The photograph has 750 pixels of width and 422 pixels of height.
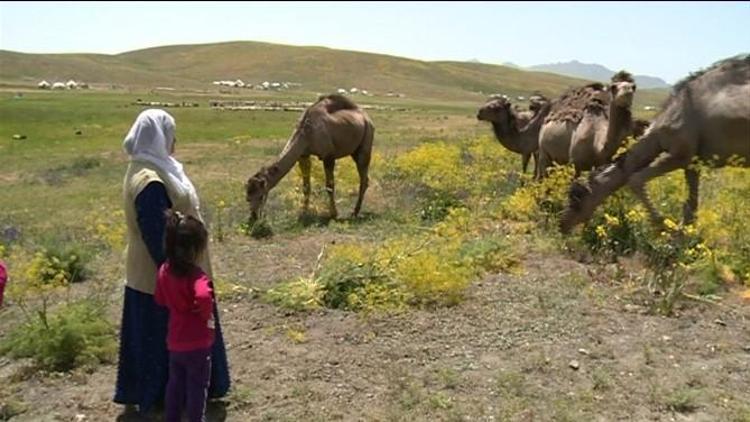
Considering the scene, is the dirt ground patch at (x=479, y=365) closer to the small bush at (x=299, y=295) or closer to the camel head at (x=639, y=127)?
the small bush at (x=299, y=295)

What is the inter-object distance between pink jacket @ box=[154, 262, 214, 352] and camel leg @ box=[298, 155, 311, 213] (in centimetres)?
869

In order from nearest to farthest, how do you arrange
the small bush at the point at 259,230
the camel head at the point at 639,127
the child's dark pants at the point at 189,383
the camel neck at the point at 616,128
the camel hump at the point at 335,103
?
the child's dark pants at the point at 189,383
the camel neck at the point at 616,128
the camel head at the point at 639,127
the small bush at the point at 259,230
the camel hump at the point at 335,103

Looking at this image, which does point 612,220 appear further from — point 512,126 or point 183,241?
point 512,126

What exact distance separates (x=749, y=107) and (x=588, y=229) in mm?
2203

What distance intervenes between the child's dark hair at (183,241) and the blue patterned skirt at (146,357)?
0.68 metres

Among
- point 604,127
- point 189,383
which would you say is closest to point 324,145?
point 604,127

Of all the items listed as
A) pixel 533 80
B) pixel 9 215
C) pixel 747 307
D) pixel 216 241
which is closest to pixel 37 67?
pixel 533 80

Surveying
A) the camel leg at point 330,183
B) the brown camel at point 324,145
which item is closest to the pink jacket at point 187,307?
the brown camel at point 324,145

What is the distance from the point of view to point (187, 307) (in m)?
5.07

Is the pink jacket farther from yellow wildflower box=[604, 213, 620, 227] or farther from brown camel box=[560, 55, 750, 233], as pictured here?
brown camel box=[560, 55, 750, 233]

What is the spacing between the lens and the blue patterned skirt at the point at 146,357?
5703mm

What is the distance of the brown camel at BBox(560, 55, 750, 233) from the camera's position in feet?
29.8

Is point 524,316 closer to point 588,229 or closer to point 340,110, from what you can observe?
point 588,229

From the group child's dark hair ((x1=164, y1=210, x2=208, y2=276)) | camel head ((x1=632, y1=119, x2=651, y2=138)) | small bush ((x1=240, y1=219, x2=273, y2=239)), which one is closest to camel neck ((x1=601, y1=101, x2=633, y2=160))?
camel head ((x1=632, y1=119, x2=651, y2=138))
